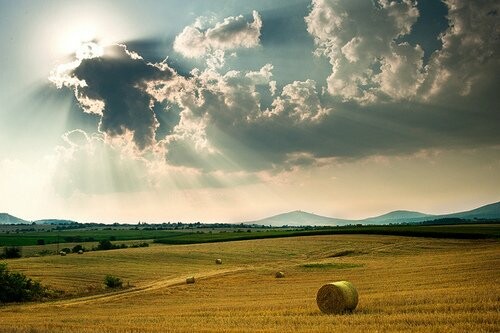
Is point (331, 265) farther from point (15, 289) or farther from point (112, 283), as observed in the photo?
point (15, 289)

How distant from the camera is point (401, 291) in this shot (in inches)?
976

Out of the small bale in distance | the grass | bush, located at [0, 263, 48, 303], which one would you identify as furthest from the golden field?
bush, located at [0, 263, 48, 303]

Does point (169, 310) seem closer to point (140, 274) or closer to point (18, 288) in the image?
point (18, 288)

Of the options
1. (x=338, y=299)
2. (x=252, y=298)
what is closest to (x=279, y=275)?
(x=252, y=298)

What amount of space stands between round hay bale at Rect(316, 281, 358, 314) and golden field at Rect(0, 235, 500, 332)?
0.51 m

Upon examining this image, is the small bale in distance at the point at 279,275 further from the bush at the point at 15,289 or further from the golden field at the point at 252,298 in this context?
the bush at the point at 15,289

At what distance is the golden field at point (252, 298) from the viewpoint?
58.6 feet

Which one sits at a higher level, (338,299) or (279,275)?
(338,299)

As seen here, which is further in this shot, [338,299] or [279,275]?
[279,275]

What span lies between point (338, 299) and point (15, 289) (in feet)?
82.7

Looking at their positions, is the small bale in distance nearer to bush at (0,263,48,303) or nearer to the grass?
the grass

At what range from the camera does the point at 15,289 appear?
3550 cm

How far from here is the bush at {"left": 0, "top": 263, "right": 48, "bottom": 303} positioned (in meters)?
35.2

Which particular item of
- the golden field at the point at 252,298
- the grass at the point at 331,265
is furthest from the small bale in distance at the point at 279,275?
the grass at the point at 331,265
